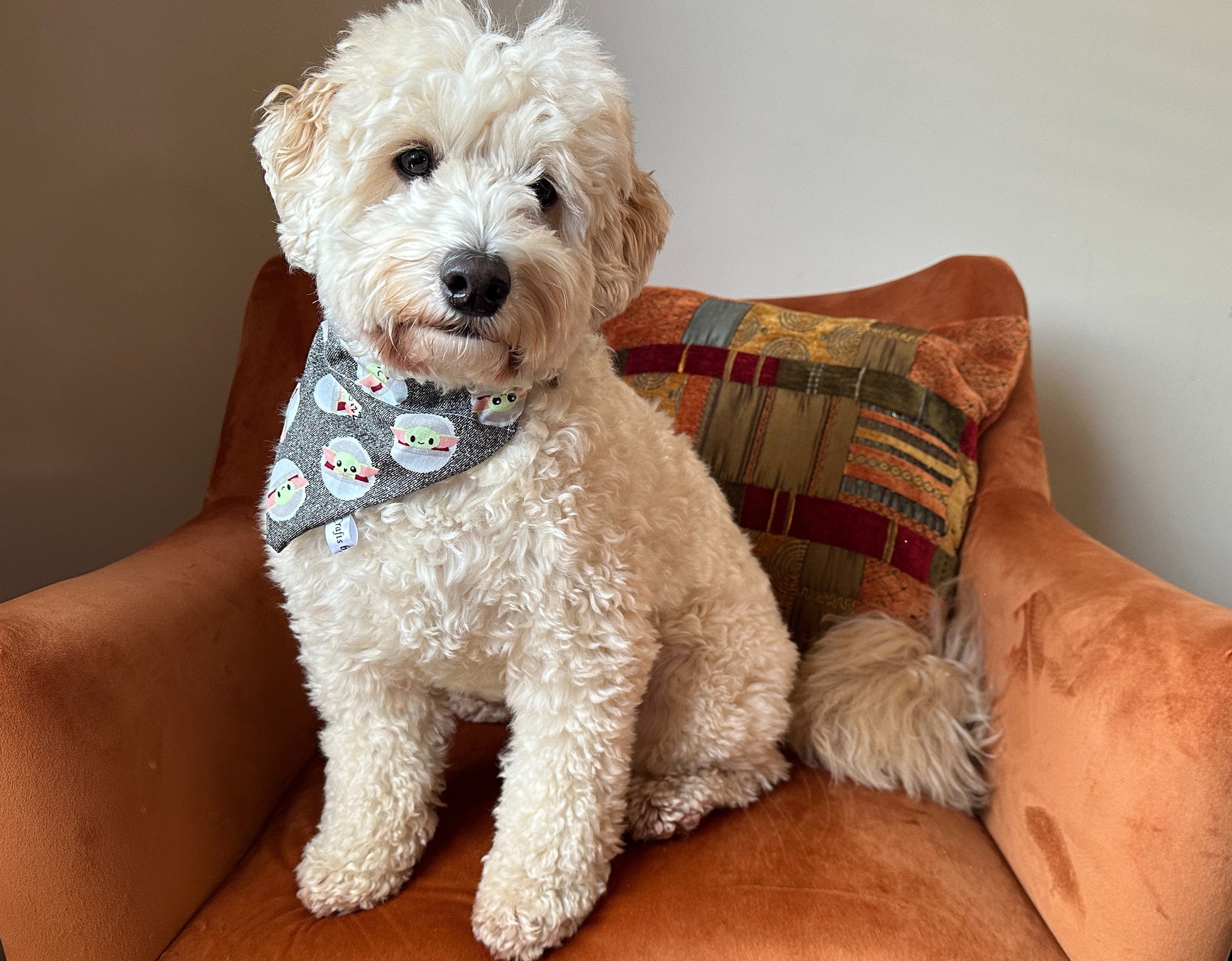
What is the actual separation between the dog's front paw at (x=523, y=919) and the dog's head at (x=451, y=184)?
2.01ft

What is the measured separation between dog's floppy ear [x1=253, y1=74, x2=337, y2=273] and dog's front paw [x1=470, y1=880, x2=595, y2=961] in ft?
2.55

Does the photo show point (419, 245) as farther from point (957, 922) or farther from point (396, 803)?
point (957, 922)

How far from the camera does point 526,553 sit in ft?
3.41

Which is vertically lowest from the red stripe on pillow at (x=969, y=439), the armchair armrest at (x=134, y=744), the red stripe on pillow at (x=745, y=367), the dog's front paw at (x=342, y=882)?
the dog's front paw at (x=342, y=882)

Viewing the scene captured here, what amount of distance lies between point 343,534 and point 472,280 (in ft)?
1.15

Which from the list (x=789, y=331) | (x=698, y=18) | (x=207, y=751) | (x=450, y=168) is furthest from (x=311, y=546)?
(x=698, y=18)

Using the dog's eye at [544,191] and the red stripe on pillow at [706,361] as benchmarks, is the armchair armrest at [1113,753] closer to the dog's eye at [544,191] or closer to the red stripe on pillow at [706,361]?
the red stripe on pillow at [706,361]

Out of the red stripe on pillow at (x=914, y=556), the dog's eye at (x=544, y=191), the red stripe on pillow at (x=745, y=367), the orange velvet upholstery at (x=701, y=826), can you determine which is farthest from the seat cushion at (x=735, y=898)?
the dog's eye at (x=544, y=191)

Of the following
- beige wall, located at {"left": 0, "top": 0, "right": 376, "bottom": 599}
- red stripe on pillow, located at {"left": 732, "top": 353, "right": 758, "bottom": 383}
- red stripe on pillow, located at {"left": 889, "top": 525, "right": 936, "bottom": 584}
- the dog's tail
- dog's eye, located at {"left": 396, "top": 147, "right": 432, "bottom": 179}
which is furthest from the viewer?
beige wall, located at {"left": 0, "top": 0, "right": 376, "bottom": 599}

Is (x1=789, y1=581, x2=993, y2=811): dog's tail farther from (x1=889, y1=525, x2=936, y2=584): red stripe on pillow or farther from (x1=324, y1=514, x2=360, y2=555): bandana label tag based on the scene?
(x1=324, y1=514, x2=360, y2=555): bandana label tag

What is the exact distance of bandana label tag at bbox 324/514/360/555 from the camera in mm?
1032

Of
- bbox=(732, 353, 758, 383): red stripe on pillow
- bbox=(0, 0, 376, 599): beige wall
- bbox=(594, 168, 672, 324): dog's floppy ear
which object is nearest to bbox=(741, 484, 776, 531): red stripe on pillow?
bbox=(732, 353, 758, 383): red stripe on pillow

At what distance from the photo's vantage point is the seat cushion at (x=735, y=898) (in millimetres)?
1058

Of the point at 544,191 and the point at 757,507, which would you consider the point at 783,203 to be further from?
the point at 544,191
